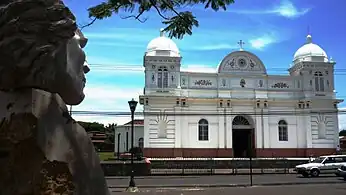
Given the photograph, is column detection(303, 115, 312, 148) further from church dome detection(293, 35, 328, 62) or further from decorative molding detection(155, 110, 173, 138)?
decorative molding detection(155, 110, 173, 138)

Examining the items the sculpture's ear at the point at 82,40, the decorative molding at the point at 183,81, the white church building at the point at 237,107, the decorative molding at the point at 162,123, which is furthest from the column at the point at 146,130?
the sculpture's ear at the point at 82,40

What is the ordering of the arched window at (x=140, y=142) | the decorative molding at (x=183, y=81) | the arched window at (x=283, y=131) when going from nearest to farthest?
the decorative molding at (x=183, y=81), the arched window at (x=283, y=131), the arched window at (x=140, y=142)

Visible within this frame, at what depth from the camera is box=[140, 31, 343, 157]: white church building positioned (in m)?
44.1

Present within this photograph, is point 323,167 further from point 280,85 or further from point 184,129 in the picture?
point 280,85

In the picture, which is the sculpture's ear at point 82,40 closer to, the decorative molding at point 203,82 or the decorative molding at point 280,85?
the decorative molding at point 203,82

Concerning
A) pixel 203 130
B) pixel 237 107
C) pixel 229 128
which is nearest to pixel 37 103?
pixel 203 130

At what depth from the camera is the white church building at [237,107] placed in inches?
1735

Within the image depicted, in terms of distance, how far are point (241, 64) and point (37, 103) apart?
43.9 metres

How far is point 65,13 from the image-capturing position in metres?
3.83

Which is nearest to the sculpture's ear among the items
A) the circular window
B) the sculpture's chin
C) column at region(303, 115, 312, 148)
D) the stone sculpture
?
the stone sculpture

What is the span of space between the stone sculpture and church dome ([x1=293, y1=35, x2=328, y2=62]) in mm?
46626

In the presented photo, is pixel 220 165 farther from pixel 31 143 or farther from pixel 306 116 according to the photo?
pixel 31 143

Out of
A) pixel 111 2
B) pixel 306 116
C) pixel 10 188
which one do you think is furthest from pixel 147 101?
pixel 10 188

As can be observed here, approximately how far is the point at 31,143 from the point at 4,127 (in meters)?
0.27
